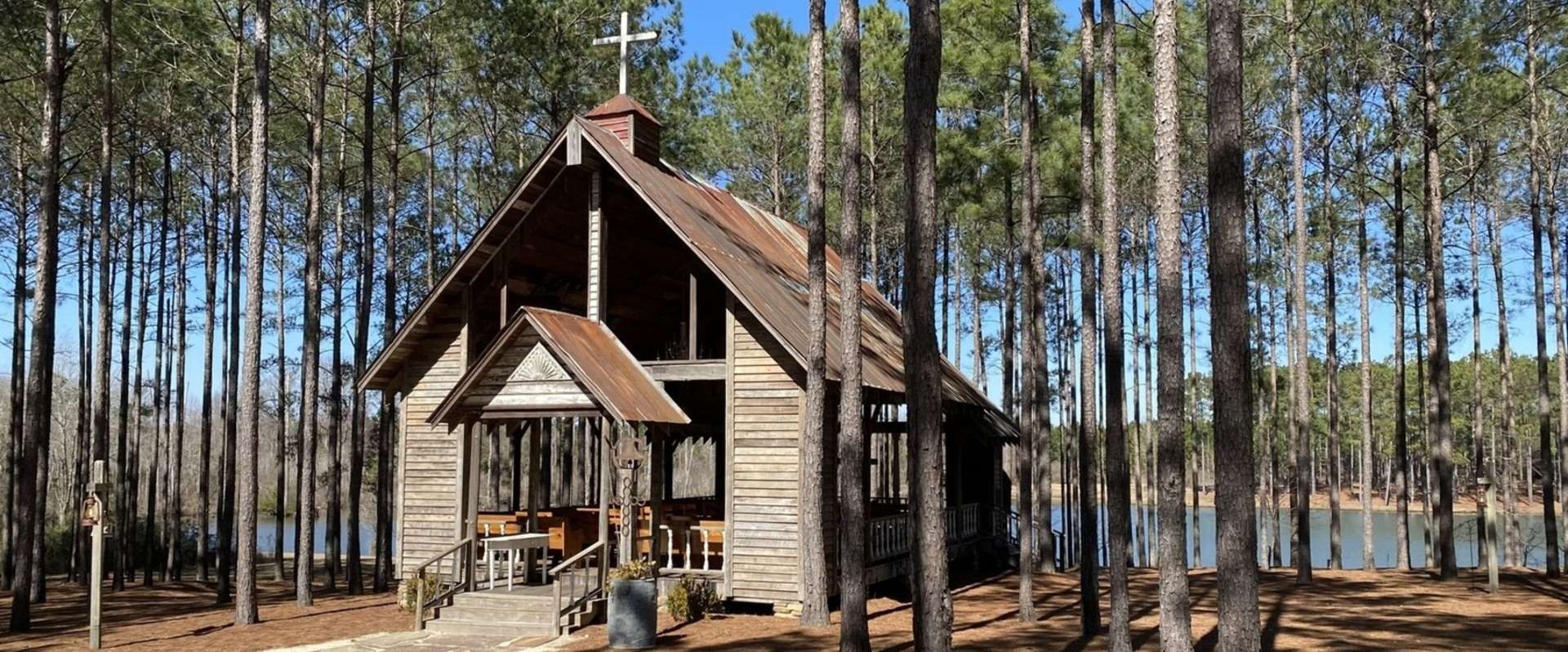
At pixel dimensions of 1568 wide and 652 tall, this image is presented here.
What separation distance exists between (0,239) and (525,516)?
17.5 m

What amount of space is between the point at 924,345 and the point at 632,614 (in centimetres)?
511

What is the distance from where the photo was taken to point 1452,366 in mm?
57469

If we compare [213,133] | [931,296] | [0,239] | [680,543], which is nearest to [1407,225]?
[680,543]

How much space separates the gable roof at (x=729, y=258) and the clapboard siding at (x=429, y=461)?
1.69 feet

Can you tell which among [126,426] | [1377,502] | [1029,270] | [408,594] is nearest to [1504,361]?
[1029,270]

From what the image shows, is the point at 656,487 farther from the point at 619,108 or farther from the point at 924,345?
the point at 924,345

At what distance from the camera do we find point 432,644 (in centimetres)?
1261

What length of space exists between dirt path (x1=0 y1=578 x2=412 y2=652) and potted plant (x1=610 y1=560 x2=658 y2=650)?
3721mm

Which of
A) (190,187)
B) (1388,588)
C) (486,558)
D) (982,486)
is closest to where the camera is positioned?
(486,558)

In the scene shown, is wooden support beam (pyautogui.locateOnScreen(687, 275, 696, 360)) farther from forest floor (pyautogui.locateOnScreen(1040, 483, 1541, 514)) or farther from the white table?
forest floor (pyautogui.locateOnScreen(1040, 483, 1541, 514))

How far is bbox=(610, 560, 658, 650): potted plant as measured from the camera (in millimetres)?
11969

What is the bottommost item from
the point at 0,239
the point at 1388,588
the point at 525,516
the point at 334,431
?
the point at 1388,588

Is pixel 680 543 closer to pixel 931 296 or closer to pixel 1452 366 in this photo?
pixel 931 296

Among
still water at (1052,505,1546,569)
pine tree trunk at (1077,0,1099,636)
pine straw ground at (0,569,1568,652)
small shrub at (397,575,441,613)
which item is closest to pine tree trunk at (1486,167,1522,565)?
pine straw ground at (0,569,1568,652)
